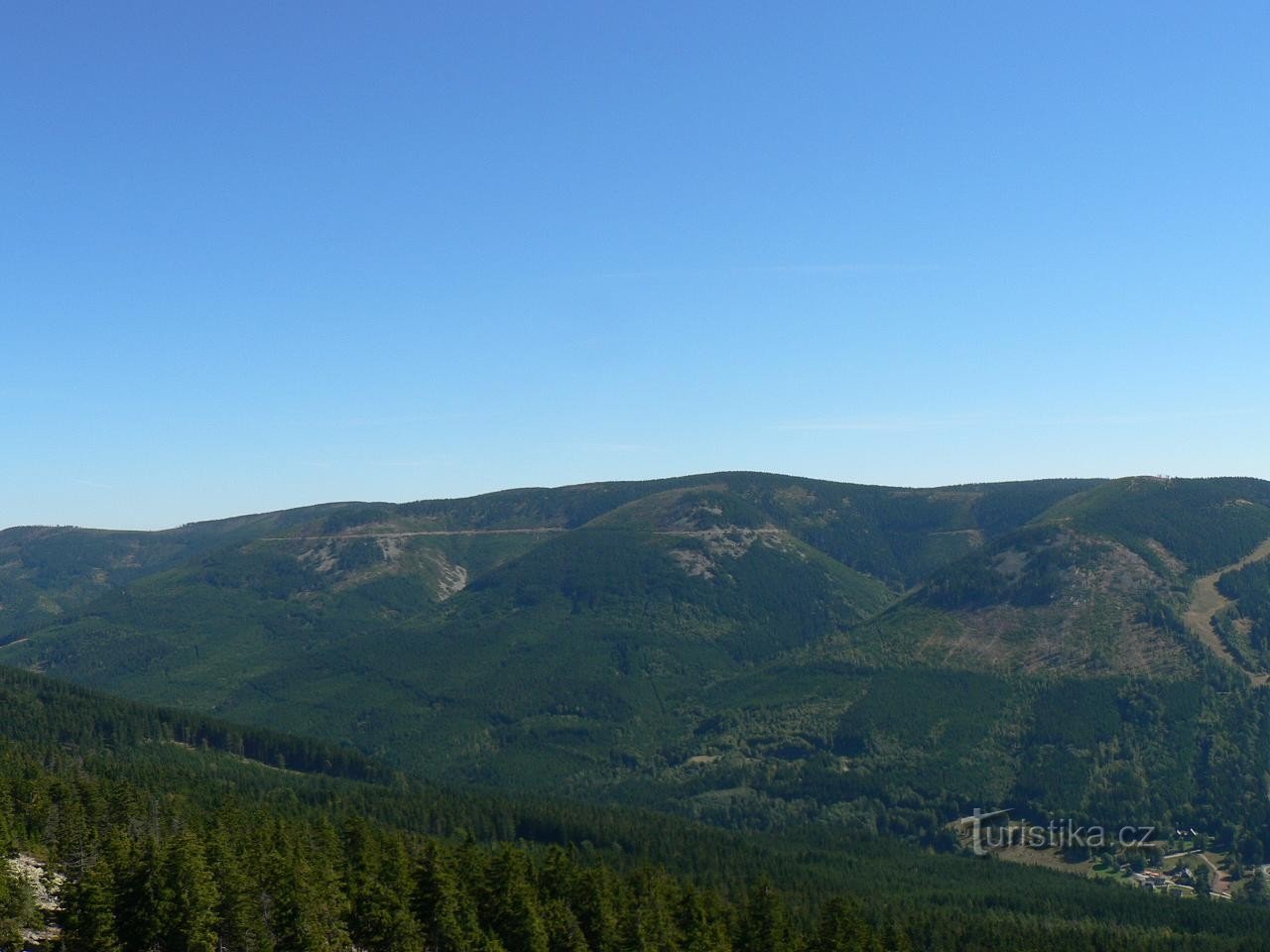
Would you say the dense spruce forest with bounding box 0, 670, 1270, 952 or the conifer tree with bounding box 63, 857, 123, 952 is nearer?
the conifer tree with bounding box 63, 857, 123, 952

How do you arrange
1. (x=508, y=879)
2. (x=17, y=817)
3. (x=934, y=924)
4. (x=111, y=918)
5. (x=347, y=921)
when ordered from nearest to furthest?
(x=111, y=918) → (x=347, y=921) → (x=508, y=879) → (x=17, y=817) → (x=934, y=924)

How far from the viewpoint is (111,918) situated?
8250cm

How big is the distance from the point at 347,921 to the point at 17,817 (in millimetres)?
46189

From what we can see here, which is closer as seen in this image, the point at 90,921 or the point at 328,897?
the point at 90,921

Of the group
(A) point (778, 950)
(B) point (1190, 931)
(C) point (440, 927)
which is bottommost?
(B) point (1190, 931)

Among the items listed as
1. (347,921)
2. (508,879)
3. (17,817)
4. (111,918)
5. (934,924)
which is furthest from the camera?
(934,924)

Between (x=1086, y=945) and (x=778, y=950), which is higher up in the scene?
(x=778, y=950)

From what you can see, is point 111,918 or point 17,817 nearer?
point 111,918

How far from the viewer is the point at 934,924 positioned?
167 metres

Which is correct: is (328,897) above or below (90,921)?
below

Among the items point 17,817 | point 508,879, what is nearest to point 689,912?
point 508,879

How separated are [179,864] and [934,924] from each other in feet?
398

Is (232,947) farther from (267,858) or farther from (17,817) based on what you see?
(17,817)

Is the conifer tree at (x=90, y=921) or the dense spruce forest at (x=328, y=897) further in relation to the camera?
the dense spruce forest at (x=328, y=897)
